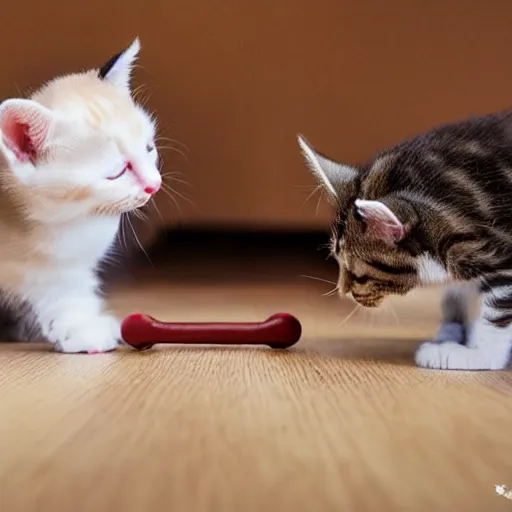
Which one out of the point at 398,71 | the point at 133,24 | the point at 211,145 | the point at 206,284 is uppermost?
the point at 133,24

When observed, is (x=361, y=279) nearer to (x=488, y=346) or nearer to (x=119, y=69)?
(x=488, y=346)

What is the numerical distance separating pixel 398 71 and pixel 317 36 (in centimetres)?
20

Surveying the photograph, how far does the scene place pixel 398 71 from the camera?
1.80m

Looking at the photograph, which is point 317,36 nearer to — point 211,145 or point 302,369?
point 211,145

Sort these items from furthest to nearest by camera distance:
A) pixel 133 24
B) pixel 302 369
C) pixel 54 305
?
pixel 133 24 → pixel 54 305 → pixel 302 369

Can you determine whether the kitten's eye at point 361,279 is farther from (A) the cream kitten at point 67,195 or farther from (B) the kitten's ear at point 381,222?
(A) the cream kitten at point 67,195

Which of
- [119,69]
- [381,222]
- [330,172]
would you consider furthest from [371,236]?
[119,69]

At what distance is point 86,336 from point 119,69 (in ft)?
1.58

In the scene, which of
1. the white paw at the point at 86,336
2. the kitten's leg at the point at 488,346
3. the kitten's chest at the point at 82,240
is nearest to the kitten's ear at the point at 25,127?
the kitten's chest at the point at 82,240

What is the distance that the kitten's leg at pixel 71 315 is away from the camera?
1.22 metres

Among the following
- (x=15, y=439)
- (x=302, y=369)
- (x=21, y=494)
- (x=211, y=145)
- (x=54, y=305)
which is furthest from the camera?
(x=211, y=145)

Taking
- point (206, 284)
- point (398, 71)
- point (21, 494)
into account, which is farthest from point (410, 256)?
point (206, 284)

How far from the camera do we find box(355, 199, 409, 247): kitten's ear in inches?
41.6

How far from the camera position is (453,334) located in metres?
1.25
